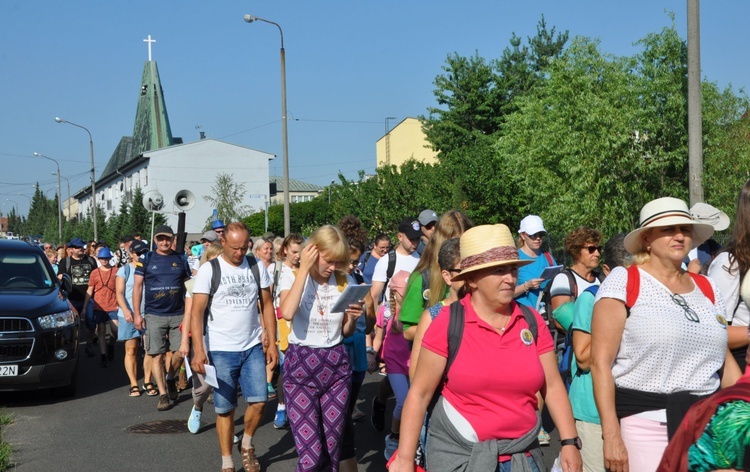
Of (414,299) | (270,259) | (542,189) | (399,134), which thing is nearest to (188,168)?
(399,134)

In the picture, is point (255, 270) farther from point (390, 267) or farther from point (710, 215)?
point (710, 215)

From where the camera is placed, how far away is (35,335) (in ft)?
33.6

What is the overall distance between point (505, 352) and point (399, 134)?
262 feet

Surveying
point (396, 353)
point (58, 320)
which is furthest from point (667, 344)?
point (58, 320)

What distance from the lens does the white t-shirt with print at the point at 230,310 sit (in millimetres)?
6910

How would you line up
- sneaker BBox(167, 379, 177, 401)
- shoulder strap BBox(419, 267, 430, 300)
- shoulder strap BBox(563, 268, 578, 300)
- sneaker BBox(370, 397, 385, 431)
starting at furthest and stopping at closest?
sneaker BBox(167, 379, 177, 401) < sneaker BBox(370, 397, 385, 431) < shoulder strap BBox(563, 268, 578, 300) < shoulder strap BBox(419, 267, 430, 300)

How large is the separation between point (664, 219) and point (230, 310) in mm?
3862

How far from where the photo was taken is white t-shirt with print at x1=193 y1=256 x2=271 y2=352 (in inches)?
272

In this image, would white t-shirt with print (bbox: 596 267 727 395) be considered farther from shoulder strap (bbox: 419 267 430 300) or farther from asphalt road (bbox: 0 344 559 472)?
asphalt road (bbox: 0 344 559 472)

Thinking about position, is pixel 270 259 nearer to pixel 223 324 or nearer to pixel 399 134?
pixel 223 324

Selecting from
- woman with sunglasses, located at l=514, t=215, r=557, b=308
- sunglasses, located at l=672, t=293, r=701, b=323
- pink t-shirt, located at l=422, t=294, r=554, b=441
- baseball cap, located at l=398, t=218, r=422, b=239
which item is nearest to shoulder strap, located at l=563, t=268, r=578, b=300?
woman with sunglasses, located at l=514, t=215, r=557, b=308

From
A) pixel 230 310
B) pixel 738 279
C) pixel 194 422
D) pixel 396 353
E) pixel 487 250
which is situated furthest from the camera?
pixel 194 422

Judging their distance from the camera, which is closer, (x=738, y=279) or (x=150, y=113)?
(x=738, y=279)

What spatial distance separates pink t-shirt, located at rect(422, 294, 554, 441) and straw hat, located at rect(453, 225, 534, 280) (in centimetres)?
21
